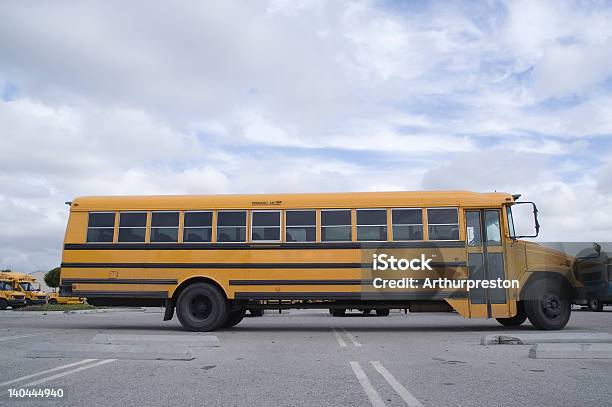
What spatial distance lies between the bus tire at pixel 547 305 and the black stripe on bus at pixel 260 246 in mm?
2064

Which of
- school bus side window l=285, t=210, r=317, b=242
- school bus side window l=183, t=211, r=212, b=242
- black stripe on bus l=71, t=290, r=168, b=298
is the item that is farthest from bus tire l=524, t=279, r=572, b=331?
black stripe on bus l=71, t=290, r=168, b=298

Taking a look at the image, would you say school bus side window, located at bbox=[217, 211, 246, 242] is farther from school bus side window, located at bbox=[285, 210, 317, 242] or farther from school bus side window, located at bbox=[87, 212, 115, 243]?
school bus side window, located at bbox=[87, 212, 115, 243]

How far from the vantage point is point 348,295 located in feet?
39.5

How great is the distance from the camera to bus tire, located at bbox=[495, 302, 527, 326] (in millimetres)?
12562

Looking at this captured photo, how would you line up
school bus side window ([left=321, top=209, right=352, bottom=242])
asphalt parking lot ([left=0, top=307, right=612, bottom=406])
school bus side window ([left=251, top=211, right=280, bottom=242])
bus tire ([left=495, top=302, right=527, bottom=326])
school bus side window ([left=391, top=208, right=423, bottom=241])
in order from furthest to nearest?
1. bus tire ([left=495, top=302, right=527, bottom=326])
2. school bus side window ([left=251, top=211, right=280, bottom=242])
3. school bus side window ([left=321, top=209, right=352, bottom=242])
4. school bus side window ([left=391, top=208, right=423, bottom=241])
5. asphalt parking lot ([left=0, top=307, right=612, bottom=406])

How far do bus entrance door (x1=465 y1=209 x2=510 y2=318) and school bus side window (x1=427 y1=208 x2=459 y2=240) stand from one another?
0.29m

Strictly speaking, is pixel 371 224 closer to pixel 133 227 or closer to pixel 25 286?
pixel 133 227

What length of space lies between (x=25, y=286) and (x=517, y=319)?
31.1 m

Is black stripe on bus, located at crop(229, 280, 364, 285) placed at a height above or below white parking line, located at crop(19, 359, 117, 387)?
above

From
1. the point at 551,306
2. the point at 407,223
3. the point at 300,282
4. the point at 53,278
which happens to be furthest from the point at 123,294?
the point at 53,278

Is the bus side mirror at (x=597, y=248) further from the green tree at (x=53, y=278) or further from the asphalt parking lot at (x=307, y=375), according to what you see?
the green tree at (x=53, y=278)

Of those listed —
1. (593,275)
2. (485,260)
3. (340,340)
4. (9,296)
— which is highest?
(485,260)

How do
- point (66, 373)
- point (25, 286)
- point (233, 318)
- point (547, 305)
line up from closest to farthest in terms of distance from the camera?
point (66, 373), point (547, 305), point (233, 318), point (25, 286)

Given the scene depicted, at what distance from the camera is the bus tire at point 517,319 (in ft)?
41.2
